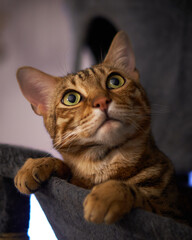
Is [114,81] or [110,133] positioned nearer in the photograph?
[110,133]

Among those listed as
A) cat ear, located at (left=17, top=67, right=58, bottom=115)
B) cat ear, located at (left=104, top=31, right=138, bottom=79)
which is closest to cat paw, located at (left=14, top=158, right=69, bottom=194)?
cat ear, located at (left=17, top=67, right=58, bottom=115)

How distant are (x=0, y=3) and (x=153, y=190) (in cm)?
261

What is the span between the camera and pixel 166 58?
1690 mm

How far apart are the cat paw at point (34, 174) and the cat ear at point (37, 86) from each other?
0.27 metres

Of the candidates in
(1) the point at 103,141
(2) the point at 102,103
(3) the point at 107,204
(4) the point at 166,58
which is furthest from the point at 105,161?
(4) the point at 166,58

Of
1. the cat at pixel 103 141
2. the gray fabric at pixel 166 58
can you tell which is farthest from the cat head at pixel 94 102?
the gray fabric at pixel 166 58

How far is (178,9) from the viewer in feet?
5.38

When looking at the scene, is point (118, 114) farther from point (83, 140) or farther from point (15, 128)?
point (15, 128)

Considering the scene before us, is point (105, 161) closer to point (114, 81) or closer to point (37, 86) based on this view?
point (114, 81)

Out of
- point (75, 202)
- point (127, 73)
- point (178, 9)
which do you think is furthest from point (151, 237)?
point (178, 9)

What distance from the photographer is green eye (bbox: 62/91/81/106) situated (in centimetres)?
84

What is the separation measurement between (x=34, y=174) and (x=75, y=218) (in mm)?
161

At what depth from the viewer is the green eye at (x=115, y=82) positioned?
864 mm

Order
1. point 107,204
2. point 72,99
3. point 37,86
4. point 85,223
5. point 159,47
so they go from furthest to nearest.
→ point 159,47 < point 37,86 < point 72,99 < point 85,223 < point 107,204
